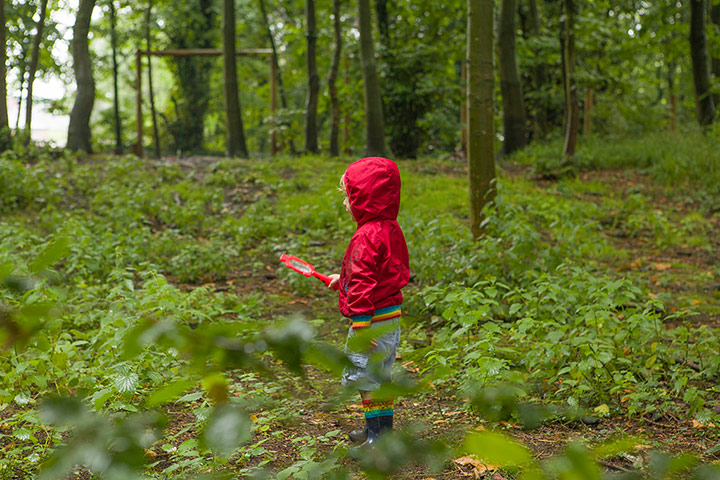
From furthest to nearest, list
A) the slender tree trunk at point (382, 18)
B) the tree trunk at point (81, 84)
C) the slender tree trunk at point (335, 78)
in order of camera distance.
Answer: the slender tree trunk at point (382, 18), the slender tree trunk at point (335, 78), the tree trunk at point (81, 84)

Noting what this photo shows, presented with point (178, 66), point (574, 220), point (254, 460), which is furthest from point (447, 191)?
point (178, 66)

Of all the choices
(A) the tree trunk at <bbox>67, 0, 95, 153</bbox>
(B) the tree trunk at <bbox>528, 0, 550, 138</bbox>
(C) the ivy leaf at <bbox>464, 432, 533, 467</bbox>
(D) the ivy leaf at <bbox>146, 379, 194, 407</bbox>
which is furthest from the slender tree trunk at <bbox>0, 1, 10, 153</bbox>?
(C) the ivy leaf at <bbox>464, 432, 533, 467</bbox>

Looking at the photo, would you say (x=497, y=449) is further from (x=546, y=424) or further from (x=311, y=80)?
(x=311, y=80)

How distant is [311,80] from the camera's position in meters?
16.0

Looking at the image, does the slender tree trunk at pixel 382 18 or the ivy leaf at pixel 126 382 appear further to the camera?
the slender tree trunk at pixel 382 18

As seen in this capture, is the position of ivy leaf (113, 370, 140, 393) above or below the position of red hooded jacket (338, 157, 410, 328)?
below

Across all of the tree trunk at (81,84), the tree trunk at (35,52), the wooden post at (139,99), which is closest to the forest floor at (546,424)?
the tree trunk at (81,84)

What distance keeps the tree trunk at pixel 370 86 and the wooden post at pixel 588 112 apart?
6.61m

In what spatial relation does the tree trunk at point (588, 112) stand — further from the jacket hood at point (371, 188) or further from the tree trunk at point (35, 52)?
the jacket hood at point (371, 188)

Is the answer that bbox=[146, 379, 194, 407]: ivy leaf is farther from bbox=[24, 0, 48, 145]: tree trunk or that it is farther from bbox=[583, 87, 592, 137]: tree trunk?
bbox=[583, 87, 592, 137]: tree trunk

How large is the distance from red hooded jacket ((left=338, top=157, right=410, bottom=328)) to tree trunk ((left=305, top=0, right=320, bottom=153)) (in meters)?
12.6

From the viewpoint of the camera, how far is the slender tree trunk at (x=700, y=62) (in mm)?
14883

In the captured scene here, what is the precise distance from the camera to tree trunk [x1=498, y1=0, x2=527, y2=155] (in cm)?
1473

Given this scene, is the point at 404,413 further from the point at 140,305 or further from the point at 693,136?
the point at 693,136
